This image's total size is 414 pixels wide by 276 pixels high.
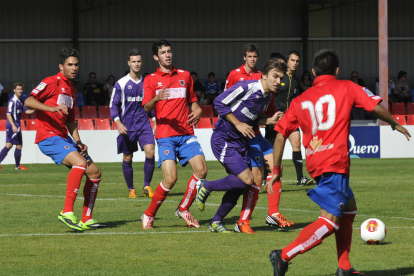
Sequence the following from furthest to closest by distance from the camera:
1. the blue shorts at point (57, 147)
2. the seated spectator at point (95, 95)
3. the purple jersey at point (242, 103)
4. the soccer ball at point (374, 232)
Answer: the seated spectator at point (95, 95) → the blue shorts at point (57, 147) → the purple jersey at point (242, 103) → the soccer ball at point (374, 232)

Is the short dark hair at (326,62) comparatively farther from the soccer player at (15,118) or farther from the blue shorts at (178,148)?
the soccer player at (15,118)

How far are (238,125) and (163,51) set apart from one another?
1605 mm

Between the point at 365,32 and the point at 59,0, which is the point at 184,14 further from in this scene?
the point at 365,32

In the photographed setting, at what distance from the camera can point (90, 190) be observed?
802cm

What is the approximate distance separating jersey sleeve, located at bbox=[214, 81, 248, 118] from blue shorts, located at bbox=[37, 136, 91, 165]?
179 cm

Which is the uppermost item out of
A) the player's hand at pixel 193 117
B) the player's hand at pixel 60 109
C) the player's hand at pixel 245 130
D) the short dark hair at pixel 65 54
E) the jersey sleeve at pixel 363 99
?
the short dark hair at pixel 65 54

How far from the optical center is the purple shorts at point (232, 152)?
24.7 ft

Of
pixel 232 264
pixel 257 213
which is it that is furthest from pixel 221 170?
pixel 232 264

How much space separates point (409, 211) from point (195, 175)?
307 centimetres

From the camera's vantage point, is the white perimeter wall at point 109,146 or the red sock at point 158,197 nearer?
the red sock at point 158,197

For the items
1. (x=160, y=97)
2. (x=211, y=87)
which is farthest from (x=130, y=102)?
(x=211, y=87)

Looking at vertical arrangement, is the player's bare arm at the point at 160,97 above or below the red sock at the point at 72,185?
above

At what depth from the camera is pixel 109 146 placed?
20578 millimetres

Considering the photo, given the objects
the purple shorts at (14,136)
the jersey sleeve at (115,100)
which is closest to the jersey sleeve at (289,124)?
the jersey sleeve at (115,100)
